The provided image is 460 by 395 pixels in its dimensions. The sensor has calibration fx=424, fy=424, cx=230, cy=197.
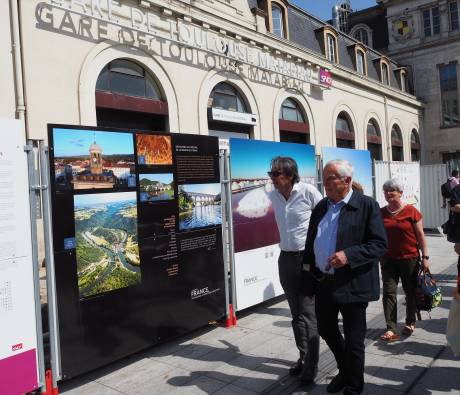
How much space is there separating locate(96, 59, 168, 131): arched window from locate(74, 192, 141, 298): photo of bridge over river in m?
5.50

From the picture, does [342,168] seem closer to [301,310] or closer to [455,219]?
[301,310]

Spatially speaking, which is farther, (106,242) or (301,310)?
(106,242)

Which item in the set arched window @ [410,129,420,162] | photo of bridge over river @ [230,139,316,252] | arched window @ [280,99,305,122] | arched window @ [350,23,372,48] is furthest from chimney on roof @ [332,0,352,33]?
photo of bridge over river @ [230,139,316,252]

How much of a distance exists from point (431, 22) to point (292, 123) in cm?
1913

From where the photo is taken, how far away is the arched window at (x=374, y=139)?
2119 centimetres

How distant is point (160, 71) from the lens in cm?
1017

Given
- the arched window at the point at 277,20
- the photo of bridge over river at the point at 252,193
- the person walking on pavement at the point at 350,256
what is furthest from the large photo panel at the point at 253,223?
the arched window at the point at 277,20

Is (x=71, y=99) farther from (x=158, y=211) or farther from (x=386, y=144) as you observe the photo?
(x=386, y=144)

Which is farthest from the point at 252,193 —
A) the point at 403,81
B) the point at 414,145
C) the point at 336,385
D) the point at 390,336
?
the point at 403,81

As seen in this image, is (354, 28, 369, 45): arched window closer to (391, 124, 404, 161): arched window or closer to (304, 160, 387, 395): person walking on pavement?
(391, 124, 404, 161): arched window

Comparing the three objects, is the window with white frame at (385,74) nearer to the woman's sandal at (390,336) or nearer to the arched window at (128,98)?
the arched window at (128,98)

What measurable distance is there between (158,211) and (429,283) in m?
3.01

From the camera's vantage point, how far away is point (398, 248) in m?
4.59

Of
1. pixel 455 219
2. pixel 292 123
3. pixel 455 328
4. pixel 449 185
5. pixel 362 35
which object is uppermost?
pixel 362 35
